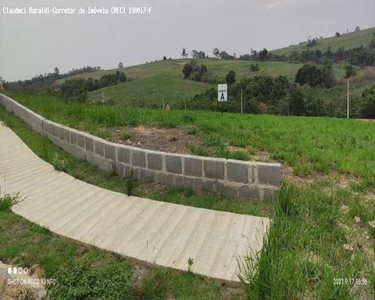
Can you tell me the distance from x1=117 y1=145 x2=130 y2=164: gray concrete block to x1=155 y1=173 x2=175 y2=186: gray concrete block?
61 cm

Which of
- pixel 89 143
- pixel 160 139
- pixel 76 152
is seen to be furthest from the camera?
pixel 76 152

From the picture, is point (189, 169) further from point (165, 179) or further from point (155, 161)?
point (155, 161)

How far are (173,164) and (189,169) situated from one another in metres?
0.26

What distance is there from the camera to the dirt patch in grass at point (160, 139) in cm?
529

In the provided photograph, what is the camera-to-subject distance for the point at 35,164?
5977 millimetres

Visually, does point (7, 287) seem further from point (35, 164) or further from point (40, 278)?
point (35, 164)

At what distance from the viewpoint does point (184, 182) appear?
418cm

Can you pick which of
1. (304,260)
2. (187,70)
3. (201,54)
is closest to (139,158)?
(304,260)

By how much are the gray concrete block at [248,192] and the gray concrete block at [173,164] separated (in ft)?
2.92

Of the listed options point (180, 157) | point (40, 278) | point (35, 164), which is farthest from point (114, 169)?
point (40, 278)

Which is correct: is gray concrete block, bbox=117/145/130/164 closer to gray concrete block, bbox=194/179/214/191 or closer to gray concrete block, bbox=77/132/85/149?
gray concrete block, bbox=194/179/214/191

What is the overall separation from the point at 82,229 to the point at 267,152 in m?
3.34

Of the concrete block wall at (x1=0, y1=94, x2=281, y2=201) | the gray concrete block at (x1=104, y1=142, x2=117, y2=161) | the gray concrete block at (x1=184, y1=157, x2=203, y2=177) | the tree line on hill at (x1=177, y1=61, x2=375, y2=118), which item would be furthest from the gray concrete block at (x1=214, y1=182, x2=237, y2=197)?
the tree line on hill at (x1=177, y1=61, x2=375, y2=118)

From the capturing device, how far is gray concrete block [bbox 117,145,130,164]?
15.4 ft
